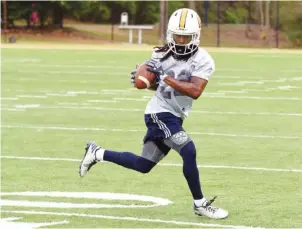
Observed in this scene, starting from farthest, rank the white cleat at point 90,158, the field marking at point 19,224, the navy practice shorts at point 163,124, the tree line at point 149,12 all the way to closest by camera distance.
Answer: the tree line at point 149,12 < the white cleat at point 90,158 < the navy practice shorts at point 163,124 < the field marking at point 19,224

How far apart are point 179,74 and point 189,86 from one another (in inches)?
8.1

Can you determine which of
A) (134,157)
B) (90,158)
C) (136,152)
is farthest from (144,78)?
(136,152)

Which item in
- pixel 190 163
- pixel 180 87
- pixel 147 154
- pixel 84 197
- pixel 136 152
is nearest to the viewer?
pixel 180 87

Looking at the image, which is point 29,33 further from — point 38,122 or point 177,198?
point 177,198

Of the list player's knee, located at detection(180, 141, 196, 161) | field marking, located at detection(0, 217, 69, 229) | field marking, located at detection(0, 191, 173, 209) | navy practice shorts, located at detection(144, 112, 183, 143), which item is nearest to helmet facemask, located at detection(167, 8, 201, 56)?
navy practice shorts, located at detection(144, 112, 183, 143)

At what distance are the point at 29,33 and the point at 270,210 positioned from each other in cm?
4149

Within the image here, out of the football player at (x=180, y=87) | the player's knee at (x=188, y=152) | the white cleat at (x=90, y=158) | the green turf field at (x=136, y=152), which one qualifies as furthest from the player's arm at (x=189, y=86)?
the white cleat at (x=90, y=158)

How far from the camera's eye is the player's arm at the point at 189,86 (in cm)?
761

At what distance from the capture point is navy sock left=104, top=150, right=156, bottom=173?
26.6 ft

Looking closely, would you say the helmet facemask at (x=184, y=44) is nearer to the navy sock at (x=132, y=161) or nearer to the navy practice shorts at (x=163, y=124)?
the navy practice shorts at (x=163, y=124)

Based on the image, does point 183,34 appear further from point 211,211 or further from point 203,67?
point 211,211

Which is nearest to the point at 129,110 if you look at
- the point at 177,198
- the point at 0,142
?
the point at 0,142

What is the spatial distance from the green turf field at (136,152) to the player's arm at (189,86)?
0.97 metres

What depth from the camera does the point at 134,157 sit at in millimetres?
8188
